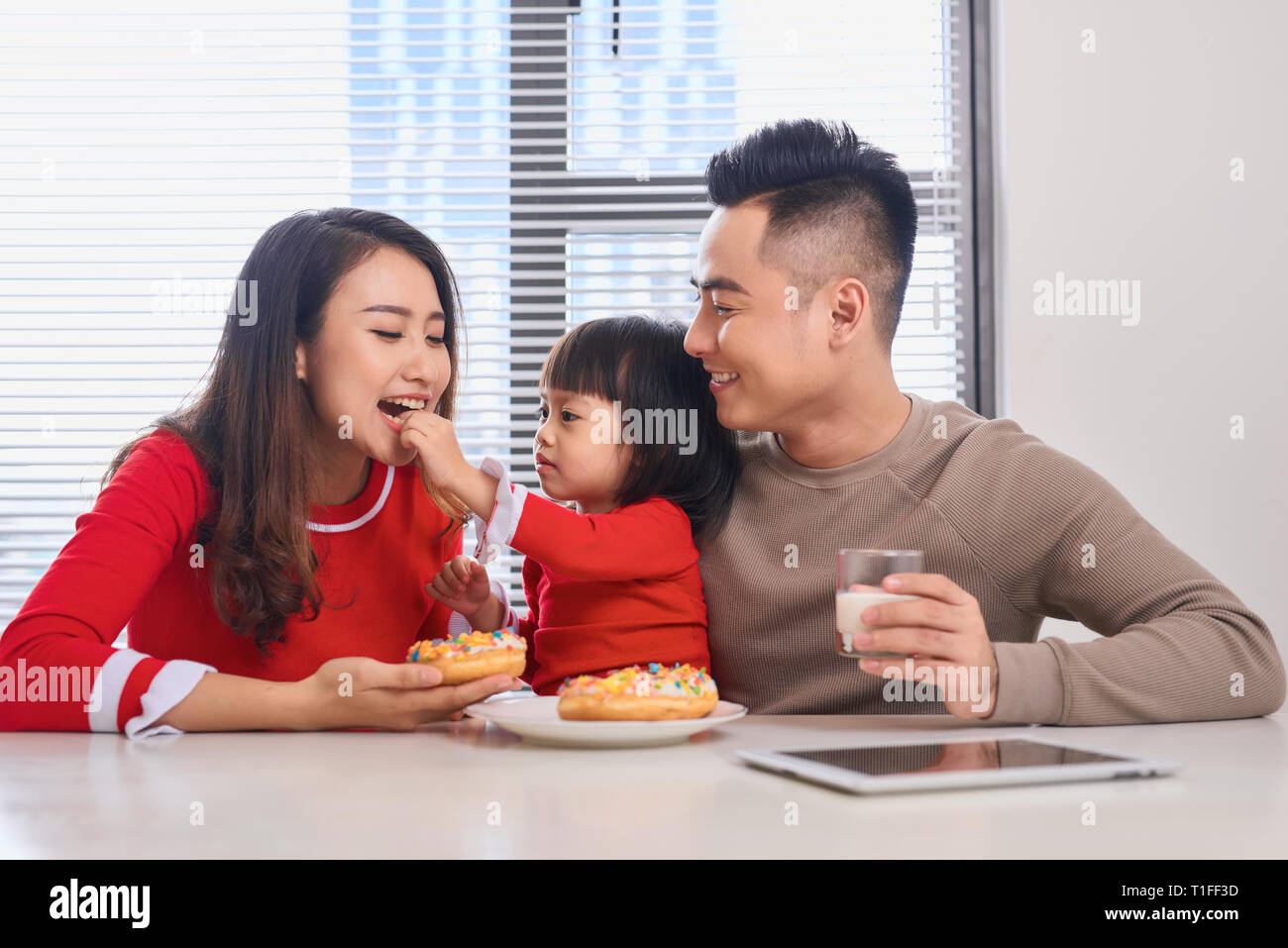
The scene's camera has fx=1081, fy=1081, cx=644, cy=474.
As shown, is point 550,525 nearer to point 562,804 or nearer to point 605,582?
point 605,582

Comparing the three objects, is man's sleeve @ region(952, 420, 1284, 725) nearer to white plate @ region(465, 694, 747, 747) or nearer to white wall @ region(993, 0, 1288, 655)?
white plate @ region(465, 694, 747, 747)

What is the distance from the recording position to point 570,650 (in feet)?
4.91

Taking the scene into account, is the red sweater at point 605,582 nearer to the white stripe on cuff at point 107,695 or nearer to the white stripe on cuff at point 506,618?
the white stripe on cuff at point 506,618

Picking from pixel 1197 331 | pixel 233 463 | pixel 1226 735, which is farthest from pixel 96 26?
pixel 1226 735

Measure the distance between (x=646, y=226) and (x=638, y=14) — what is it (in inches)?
22.8

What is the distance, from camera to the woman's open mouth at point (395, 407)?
157 centimetres

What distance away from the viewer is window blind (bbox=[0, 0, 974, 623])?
9.45ft

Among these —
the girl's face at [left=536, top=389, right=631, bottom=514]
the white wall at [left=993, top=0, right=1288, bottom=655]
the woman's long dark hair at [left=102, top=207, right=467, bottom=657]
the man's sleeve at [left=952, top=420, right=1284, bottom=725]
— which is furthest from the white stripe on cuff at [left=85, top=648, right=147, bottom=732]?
the white wall at [left=993, top=0, right=1288, bottom=655]

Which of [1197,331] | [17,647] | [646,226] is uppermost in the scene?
[646,226]

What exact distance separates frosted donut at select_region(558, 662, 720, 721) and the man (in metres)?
0.40

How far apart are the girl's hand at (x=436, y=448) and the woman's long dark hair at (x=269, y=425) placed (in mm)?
205
